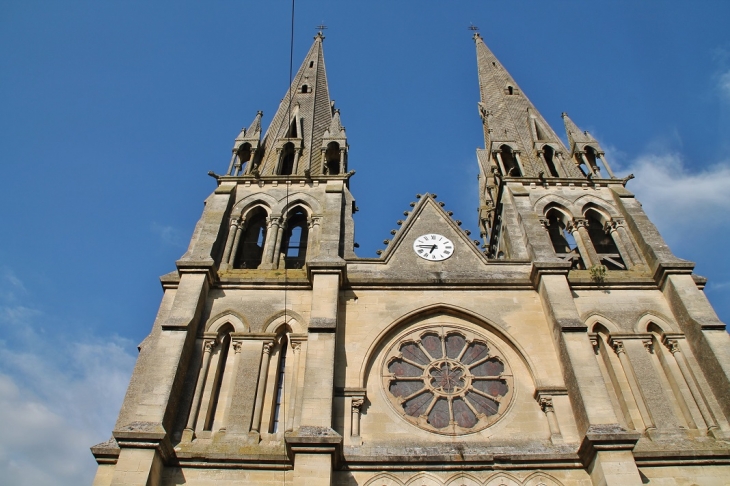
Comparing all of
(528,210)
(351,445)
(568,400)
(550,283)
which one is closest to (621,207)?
(528,210)

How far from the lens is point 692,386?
44.4ft

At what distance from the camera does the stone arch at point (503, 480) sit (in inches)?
460

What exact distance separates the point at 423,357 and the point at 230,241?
620 centimetres

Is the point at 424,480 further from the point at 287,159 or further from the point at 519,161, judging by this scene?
the point at 287,159

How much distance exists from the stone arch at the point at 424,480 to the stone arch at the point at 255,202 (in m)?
9.23

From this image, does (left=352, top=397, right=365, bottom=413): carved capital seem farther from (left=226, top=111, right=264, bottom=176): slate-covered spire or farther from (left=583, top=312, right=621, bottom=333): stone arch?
(left=226, top=111, right=264, bottom=176): slate-covered spire

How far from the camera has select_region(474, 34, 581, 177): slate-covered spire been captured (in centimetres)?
2167

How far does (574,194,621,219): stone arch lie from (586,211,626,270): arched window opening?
202mm

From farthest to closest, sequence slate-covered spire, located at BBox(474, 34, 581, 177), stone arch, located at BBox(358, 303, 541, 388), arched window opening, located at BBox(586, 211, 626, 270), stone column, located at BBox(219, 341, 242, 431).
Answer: slate-covered spire, located at BBox(474, 34, 581, 177) → arched window opening, located at BBox(586, 211, 626, 270) → stone arch, located at BBox(358, 303, 541, 388) → stone column, located at BBox(219, 341, 242, 431)

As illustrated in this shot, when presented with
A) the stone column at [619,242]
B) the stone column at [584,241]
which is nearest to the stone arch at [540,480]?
the stone column at [584,241]

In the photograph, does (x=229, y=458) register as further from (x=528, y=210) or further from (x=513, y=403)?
(x=528, y=210)

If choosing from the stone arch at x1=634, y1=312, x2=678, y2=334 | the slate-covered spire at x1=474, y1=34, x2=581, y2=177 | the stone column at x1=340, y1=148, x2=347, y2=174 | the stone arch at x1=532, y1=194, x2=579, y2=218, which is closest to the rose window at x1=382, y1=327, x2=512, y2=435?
the stone arch at x1=634, y1=312, x2=678, y2=334

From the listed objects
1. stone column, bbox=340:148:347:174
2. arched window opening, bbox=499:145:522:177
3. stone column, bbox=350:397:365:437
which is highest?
arched window opening, bbox=499:145:522:177

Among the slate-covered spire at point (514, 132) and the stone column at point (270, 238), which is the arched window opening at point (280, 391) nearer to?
the stone column at point (270, 238)
